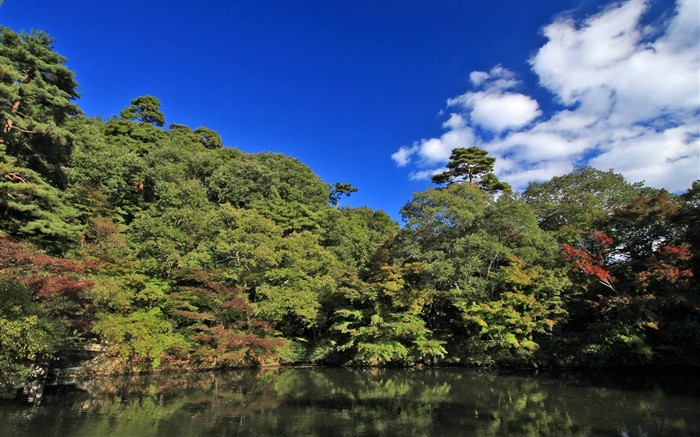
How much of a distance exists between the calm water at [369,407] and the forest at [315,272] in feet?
5.45

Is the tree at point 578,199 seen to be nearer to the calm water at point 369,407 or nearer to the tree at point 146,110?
the calm water at point 369,407

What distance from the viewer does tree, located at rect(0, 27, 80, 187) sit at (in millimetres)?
13673

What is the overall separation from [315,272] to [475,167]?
16.9 metres

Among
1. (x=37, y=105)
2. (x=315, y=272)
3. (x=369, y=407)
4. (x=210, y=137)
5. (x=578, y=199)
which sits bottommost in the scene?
(x=369, y=407)

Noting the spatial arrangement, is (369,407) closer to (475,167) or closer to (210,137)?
(475,167)

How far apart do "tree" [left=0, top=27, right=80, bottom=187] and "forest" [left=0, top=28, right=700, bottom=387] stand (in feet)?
0.23

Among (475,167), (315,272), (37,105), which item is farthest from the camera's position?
(475,167)

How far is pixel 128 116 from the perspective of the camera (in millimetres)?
37469

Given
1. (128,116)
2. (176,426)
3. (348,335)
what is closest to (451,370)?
(348,335)

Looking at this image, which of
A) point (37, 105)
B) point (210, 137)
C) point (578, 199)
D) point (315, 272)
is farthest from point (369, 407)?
point (210, 137)

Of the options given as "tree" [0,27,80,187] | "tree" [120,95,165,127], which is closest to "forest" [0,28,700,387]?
"tree" [0,27,80,187]

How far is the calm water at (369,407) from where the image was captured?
27.3ft

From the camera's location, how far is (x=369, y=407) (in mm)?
10773

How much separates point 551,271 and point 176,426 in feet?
50.2
